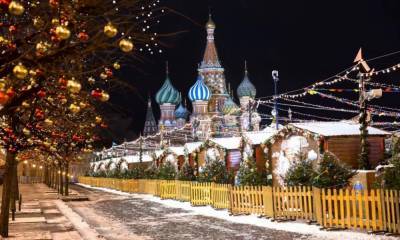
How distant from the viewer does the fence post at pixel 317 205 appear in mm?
14891

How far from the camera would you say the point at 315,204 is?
1523 cm

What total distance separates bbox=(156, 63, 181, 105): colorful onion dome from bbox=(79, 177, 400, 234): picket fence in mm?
94715

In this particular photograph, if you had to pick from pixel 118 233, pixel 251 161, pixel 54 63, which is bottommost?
pixel 118 233

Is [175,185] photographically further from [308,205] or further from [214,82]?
[214,82]

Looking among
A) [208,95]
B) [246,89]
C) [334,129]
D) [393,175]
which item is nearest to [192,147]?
[334,129]

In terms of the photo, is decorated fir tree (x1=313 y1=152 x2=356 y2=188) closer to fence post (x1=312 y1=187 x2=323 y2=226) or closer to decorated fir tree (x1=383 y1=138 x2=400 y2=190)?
fence post (x1=312 y1=187 x2=323 y2=226)

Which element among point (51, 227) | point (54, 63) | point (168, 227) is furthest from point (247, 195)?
point (54, 63)

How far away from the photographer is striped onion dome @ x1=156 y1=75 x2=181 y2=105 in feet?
390

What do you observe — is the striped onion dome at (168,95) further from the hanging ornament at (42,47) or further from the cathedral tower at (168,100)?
the hanging ornament at (42,47)

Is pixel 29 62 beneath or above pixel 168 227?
above

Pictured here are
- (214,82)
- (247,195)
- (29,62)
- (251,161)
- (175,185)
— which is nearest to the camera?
(29,62)

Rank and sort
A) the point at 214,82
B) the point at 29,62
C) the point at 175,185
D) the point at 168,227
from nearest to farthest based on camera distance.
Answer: the point at 29,62 < the point at 168,227 < the point at 175,185 < the point at 214,82

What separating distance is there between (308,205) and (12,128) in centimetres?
932

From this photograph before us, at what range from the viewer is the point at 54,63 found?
286 inches
